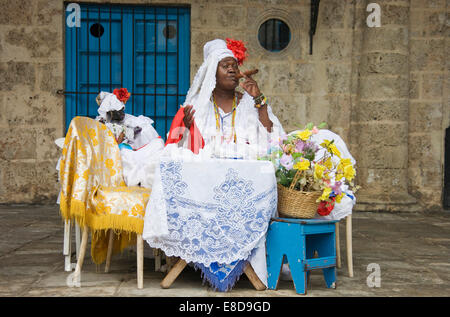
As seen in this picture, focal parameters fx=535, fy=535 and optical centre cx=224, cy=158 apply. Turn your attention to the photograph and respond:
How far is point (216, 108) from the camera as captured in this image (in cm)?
382

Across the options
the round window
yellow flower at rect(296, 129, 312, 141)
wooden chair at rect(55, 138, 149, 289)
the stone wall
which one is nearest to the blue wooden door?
the stone wall

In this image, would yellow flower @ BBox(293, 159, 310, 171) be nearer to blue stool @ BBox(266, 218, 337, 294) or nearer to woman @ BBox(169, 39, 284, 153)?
blue stool @ BBox(266, 218, 337, 294)

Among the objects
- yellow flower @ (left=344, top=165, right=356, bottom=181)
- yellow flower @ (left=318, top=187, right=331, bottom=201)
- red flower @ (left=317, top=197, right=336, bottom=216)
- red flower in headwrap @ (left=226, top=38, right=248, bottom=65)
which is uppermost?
red flower in headwrap @ (left=226, top=38, right=248, bottom=65)

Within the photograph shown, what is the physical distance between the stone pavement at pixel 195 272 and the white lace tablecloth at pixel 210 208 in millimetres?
266

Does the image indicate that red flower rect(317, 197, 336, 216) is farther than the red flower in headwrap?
No

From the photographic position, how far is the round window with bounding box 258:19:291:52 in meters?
7.47

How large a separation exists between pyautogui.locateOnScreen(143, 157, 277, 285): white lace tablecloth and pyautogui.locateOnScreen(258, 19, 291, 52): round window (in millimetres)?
4648

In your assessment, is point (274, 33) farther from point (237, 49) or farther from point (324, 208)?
point (324, 208)

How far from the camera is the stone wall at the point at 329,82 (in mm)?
7223

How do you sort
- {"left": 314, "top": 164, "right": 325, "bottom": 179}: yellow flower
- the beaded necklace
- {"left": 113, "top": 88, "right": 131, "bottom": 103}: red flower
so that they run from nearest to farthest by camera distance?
1. {"left": 314, "top": 164, "right": 325, "bottom": 179}: yellow flower
2. the beaded necklace
3. {"left": 113, "top": 88, "right": 131, "bottom": 103}: red flower

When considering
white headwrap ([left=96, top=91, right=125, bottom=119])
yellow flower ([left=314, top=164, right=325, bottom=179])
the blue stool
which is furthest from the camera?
white headwrap ([left=96, top=91, right=125, bottom=119])

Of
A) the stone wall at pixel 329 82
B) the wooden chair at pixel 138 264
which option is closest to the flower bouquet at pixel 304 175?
the wooden chair at pixel 138 264

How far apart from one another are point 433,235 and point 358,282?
7.87 feet

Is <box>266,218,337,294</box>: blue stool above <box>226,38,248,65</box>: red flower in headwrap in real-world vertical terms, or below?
below
